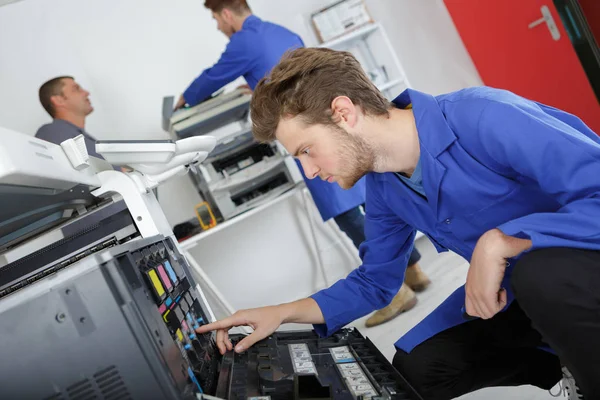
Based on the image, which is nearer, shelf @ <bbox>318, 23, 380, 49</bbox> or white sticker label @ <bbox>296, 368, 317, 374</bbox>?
white sticker label @ <bbox>296, 368, 317, 374</bbox>

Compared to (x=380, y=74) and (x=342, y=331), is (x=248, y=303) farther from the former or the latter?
(x=342, y=331)

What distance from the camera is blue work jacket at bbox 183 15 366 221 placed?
265cm

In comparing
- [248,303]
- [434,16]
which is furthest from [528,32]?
[248,303]

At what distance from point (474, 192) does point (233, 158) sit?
1.78 meters

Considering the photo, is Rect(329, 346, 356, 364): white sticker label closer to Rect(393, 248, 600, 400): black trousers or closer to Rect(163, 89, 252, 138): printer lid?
Rect(393, 248, 600, 400): black trousers

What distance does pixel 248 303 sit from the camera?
3332mm

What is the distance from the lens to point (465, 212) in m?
1.11

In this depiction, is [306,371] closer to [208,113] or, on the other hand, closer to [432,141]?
[432,141]

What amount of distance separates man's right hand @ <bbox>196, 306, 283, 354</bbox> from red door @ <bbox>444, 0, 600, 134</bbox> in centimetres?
250

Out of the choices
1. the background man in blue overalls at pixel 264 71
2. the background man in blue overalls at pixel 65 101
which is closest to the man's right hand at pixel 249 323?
the background man in blue overalls at pixel 264 71

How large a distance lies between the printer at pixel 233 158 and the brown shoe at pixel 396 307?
0.73 m

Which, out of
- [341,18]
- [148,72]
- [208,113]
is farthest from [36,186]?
[341,18]

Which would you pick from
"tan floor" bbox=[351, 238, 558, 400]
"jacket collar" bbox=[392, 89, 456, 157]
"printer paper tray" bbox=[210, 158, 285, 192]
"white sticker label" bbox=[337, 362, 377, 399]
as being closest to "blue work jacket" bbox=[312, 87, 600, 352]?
"jacket collar" bbox=[392, 89, 456, 157]

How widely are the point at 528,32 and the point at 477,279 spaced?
2.55 meters
